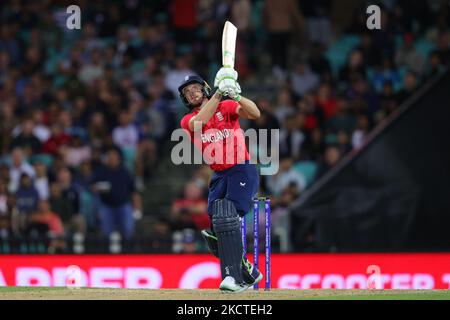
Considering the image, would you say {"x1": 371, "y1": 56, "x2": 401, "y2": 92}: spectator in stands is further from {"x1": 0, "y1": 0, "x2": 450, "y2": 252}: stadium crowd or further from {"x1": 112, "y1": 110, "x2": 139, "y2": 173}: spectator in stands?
{"x1": 112, "y1": 110, "x2": 139, "y2": 173}: spectator in stands

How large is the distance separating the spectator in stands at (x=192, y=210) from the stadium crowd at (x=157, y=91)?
A: 21mm

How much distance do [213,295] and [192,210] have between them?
6.77 metres

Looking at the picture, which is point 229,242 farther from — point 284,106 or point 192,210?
point 284,106

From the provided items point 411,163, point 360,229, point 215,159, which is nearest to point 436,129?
point 411,163

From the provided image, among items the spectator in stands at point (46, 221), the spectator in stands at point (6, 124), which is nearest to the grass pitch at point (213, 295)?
the spectator in stands at point (46, 221)

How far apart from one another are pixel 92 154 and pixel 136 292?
7.96 m

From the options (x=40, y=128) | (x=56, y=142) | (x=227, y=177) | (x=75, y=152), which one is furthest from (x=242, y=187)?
(x=40, y=128)

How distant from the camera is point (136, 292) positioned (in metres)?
11.4

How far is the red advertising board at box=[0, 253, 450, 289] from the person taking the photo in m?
16.2

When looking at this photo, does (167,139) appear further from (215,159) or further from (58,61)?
(215,159)

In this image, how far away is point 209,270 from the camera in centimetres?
1631

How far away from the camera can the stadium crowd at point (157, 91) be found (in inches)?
708

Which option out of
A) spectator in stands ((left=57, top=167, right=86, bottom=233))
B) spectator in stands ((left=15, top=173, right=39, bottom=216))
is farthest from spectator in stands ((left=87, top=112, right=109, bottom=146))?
spectator in stands ((left=15, top=173, right=39, bottom=216))

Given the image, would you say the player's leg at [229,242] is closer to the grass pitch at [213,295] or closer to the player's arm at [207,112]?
the grass pitch at [213,295]
